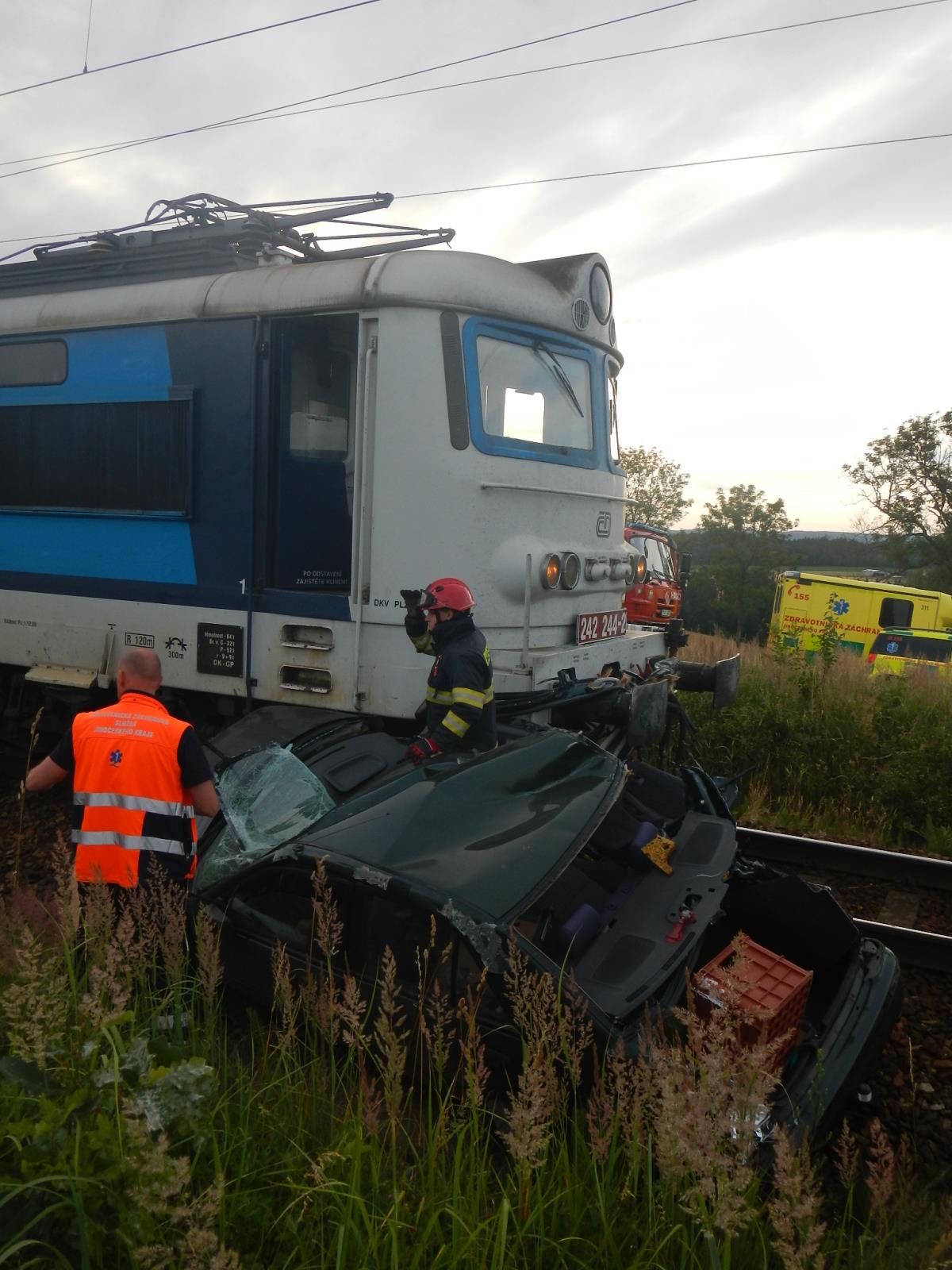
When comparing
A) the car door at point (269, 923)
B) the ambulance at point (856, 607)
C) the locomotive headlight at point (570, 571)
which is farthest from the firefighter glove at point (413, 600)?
the ambulance at point (856, 607)

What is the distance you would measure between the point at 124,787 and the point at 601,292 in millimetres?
4588

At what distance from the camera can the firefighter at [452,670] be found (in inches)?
200

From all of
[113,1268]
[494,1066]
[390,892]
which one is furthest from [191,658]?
[113,1268]

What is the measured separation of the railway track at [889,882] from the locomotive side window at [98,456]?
15.2 ft

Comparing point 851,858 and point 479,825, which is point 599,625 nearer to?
point 851,858

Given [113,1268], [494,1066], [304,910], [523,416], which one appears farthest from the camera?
[523,416]

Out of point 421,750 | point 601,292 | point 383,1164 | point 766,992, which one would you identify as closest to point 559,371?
point 601,292

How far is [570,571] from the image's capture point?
614 centimetres

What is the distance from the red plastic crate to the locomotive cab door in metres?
3.50

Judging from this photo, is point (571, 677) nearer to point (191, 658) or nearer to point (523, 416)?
point (523, 416)

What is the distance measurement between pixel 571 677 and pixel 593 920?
2.30m

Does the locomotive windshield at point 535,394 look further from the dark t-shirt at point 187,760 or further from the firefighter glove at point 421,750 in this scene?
the dark t-shirt at point 187,760

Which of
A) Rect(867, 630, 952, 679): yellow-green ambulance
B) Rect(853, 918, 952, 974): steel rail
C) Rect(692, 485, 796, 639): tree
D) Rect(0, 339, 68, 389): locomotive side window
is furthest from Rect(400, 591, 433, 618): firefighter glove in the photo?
Rect(692, 485, 796, 639): tree

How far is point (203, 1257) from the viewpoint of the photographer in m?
2.00
